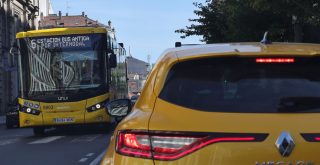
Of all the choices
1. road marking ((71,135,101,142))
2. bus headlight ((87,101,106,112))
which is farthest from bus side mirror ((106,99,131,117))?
bus headlight ((87,101,106,112))

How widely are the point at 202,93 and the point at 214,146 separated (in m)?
0.45

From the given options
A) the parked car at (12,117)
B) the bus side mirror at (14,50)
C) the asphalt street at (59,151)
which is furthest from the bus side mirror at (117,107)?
the parked car at (12,117)

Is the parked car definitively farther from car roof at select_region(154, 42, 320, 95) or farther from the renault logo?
the renault logo

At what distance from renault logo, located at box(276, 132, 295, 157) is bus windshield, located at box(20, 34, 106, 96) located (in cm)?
1469

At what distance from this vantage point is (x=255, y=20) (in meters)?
24.4

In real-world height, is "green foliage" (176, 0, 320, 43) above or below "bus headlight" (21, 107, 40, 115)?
above

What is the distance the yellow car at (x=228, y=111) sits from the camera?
3.35m

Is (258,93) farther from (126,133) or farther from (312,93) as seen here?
(126,133)

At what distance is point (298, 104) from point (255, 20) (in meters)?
21.1

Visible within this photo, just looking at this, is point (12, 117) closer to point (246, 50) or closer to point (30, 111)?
point (30, 111)

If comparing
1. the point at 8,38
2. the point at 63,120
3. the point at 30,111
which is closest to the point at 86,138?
the point at 63,120

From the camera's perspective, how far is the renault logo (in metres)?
3.30

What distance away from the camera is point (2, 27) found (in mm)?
49781

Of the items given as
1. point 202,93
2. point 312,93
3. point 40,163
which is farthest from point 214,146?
point 40,163
